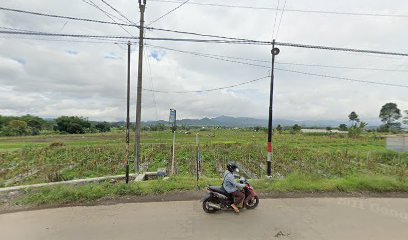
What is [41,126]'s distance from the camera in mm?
79938

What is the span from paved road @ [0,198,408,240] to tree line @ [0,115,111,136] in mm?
68939

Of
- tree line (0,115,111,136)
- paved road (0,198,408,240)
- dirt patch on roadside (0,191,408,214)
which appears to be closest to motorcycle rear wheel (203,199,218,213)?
paved road (0,198,408,240)

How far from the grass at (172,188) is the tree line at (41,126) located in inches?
2636

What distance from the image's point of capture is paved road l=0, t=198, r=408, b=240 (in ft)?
18.3

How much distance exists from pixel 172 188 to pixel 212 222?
8.92ft

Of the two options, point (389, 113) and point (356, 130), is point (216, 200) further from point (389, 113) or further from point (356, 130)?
point (389, 113)

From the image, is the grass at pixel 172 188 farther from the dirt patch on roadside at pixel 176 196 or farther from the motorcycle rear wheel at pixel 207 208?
the motorcycle rear wheel at pixel 207 208

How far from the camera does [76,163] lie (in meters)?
20.9

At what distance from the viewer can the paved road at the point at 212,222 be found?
220 inches

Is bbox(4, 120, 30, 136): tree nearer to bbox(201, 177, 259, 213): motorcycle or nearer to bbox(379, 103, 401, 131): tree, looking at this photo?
bbox(201, 177, 259, 213): motorcycle

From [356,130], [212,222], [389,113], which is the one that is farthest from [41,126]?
[389,113]

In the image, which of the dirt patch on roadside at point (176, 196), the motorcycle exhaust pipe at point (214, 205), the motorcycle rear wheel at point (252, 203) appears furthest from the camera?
the dirt patch on roadside at point (176, 196)

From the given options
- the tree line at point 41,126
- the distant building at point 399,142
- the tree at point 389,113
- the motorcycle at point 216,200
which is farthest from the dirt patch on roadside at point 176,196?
the tree at point 389,113

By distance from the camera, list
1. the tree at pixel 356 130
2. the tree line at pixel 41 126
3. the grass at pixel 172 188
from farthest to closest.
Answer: the tree line at pixel 41 126 < the tree at pixel 356 130 < the grass at pixel 172 188
